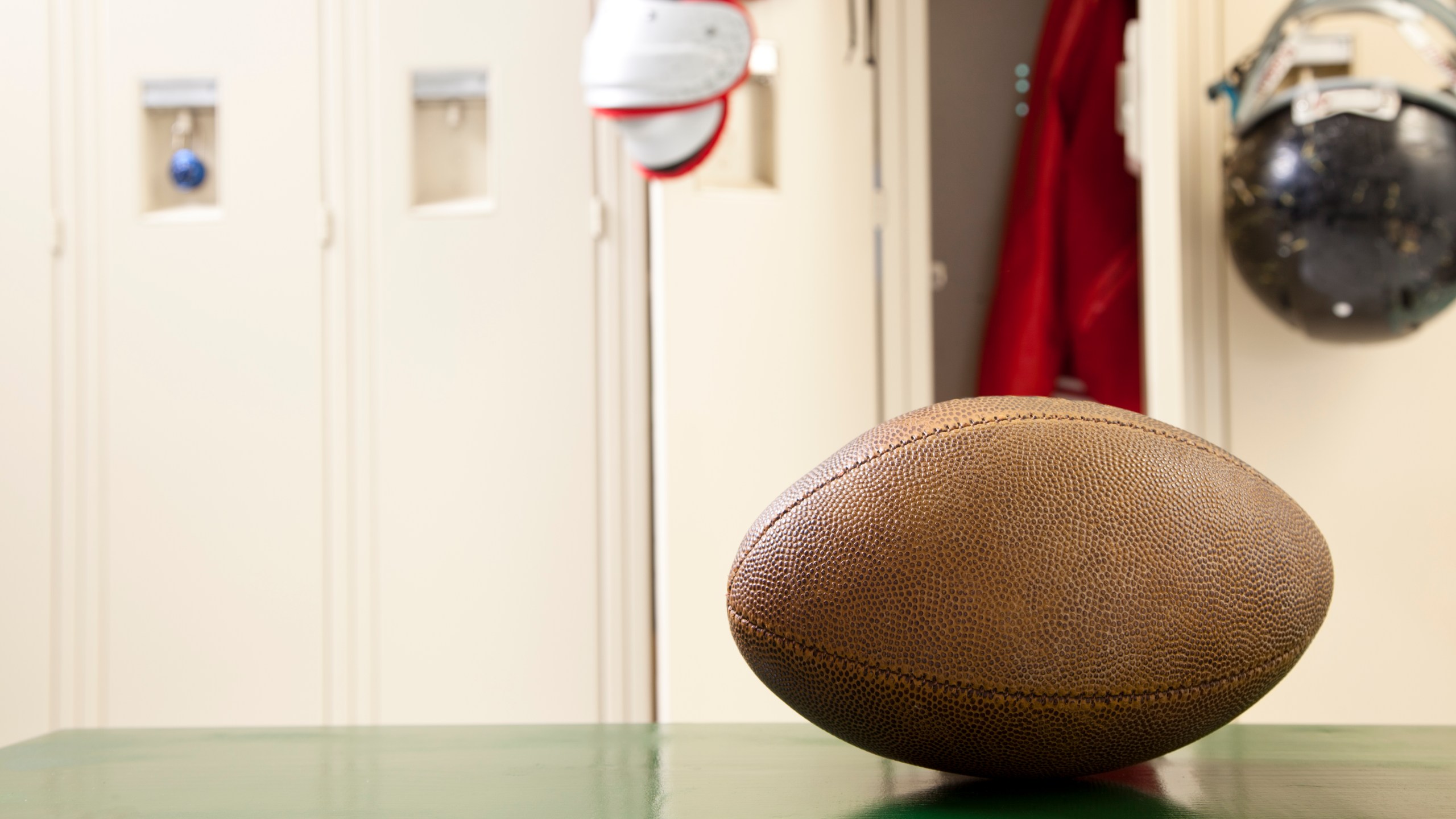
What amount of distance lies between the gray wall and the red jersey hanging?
0.23 m

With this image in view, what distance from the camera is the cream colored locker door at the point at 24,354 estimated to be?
212 cm

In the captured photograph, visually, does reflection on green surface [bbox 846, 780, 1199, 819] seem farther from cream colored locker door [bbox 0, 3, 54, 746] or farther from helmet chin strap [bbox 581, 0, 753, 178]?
cream colored locker door [bbox 0, 3, 54, 746]

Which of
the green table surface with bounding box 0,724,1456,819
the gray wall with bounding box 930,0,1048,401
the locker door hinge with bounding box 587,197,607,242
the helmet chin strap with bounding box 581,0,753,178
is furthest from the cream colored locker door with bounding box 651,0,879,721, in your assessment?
the green table surface with bounding box 0,724,1456,819

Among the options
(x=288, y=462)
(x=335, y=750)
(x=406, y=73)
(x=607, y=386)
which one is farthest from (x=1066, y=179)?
(x=335, y=750)

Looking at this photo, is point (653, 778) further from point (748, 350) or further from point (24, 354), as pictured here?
point (24, 354)

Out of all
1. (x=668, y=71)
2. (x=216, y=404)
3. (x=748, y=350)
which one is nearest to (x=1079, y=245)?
(x=748, y=350)

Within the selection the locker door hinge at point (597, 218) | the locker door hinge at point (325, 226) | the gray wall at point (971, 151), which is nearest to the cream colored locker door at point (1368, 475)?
the gray wall at point (971, 151)

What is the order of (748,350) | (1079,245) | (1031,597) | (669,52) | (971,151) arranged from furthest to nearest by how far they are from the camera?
(971,151) < (1079,245) < (748,350) < (669,52) < (1031,597)

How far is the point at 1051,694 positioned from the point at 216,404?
1.99m

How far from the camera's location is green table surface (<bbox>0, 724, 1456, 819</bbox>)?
489mm

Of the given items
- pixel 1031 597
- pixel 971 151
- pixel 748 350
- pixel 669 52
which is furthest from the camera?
pixel 971 151

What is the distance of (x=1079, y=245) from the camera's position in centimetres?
197

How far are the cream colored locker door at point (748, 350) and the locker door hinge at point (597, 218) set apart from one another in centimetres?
29

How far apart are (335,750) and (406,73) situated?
5.66 ft
